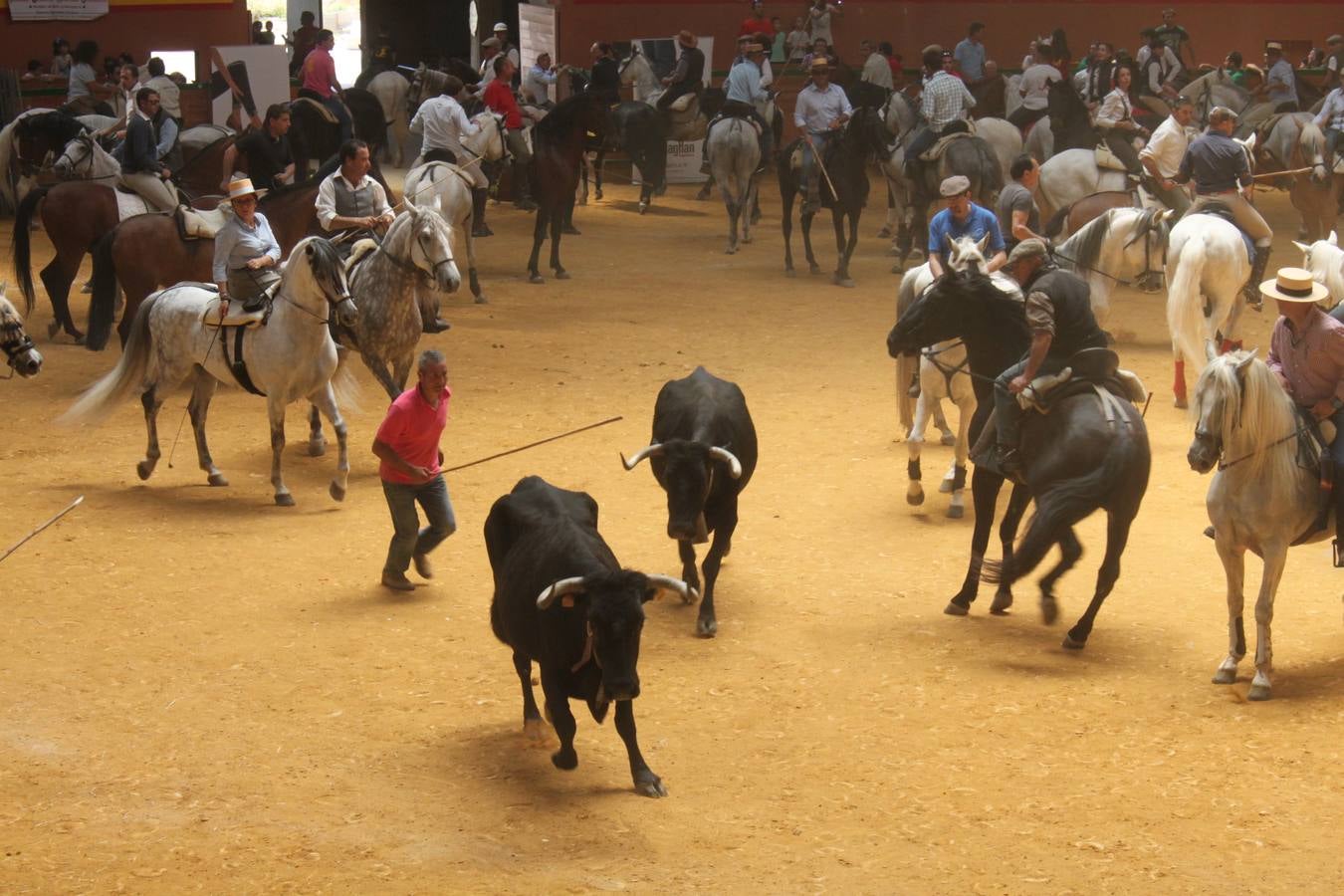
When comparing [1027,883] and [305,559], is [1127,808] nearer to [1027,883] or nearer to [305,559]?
[1027,883]

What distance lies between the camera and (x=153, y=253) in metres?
15.3

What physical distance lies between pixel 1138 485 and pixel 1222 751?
5.70ft

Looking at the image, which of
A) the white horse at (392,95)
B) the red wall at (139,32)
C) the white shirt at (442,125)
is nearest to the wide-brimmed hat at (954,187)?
the white shirt at (442,125)

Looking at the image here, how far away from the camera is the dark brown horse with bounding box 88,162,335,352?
1530cm

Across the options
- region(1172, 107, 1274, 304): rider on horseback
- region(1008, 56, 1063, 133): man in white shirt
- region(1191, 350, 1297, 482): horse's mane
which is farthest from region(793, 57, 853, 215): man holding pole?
region(1191, 350, 1297, 482): horse's mane

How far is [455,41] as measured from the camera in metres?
40.1

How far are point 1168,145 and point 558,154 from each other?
23.9ft

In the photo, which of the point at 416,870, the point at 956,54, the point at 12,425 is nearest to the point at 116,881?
the point at 416,870

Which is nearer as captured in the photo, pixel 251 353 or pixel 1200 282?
pixel 251 353

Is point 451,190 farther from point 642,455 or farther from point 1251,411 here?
point 1251,411

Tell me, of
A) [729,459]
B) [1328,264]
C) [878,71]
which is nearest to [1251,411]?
[729,459]

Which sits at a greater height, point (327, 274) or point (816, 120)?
point (816, 120)

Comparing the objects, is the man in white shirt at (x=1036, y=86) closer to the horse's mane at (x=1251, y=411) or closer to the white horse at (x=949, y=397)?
the white horse at (x=949, y=397)

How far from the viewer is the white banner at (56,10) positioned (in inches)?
1110
